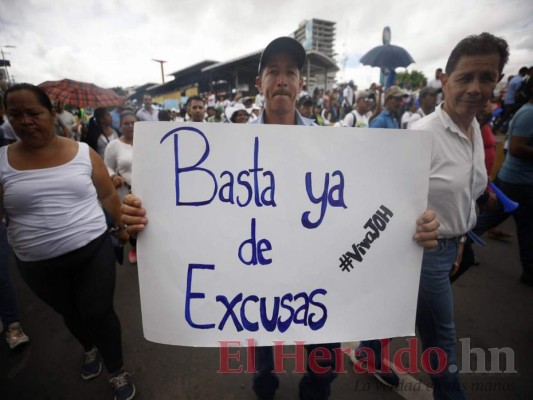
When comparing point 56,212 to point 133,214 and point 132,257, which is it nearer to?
point 133,214

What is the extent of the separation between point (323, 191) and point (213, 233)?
43cm

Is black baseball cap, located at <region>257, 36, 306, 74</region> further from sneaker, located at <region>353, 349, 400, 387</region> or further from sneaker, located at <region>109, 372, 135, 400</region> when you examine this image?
sneaker, located at <region>109, 372, 135, 400</region>

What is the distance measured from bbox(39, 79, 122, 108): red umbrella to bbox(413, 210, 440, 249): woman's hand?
18.7 feet

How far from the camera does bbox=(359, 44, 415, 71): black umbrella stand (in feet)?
18.7

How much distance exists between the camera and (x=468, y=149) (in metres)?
1.38

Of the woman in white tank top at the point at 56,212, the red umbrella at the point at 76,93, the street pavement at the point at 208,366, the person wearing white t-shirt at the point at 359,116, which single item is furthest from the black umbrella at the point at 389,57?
the woman in white tank top at the point at 56,212

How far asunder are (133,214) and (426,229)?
1.09 metres

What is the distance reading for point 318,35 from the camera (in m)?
73.5

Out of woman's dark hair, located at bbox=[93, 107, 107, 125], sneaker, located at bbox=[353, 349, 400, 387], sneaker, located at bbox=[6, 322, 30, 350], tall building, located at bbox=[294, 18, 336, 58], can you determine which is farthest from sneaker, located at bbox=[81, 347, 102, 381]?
tall building, located at bbox=[294, 18, 336, 58]

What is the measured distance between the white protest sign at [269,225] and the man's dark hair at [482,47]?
24.9 inches

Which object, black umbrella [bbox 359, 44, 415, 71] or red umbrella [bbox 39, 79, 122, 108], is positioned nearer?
red umbrella [bbox 39, 79, 122, 108]

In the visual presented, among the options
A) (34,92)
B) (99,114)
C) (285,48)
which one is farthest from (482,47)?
(99,114)

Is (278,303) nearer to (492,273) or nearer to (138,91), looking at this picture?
(492,273)

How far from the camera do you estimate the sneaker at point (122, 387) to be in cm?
179
